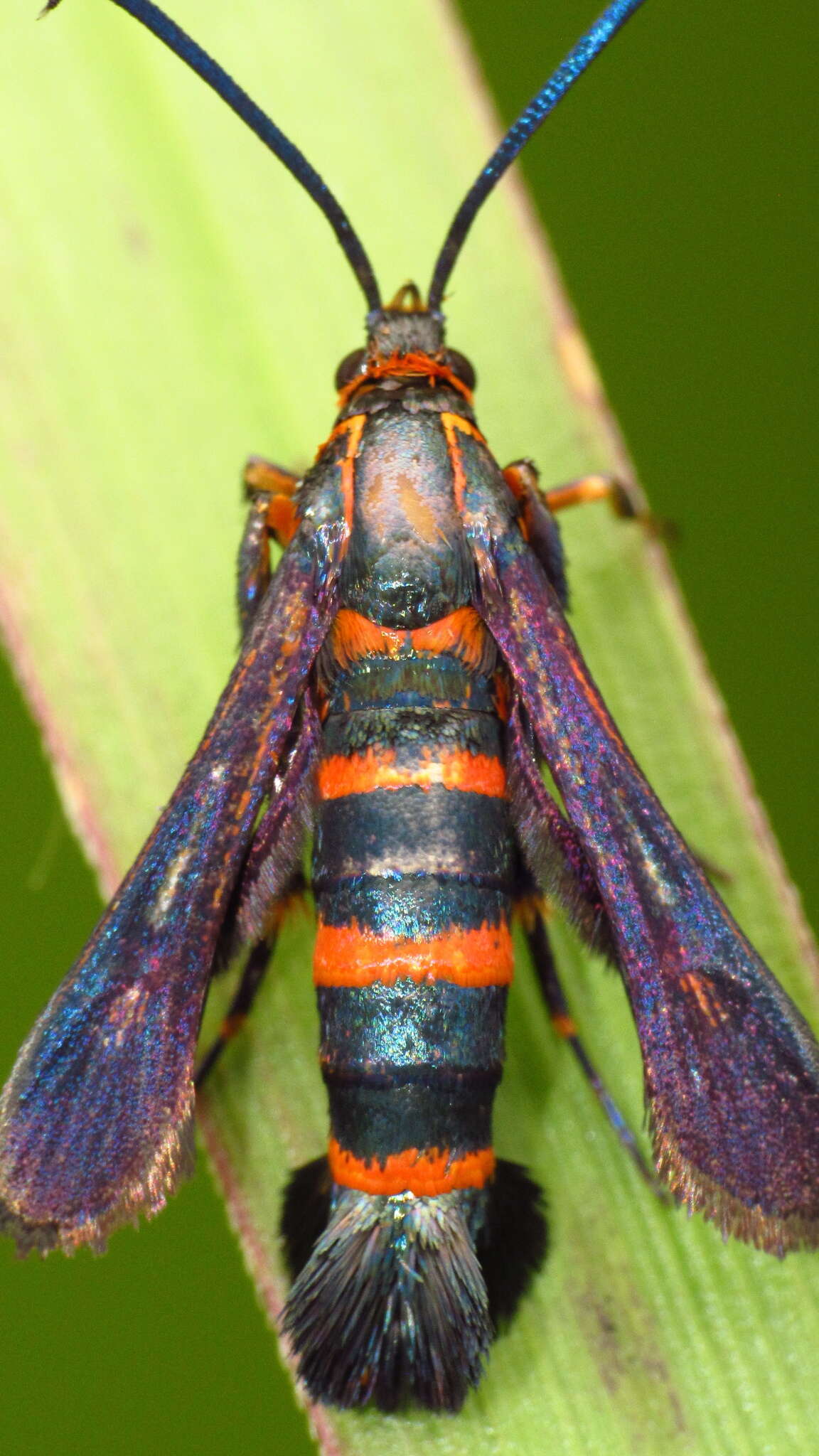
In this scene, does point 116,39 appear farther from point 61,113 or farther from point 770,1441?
point 770,1441

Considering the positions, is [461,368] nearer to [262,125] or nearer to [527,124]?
[527,124]

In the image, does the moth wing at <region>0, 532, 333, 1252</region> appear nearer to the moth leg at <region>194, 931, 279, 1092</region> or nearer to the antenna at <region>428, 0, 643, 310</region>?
the moth leg at <region>194, 931, 279, 1092</region>

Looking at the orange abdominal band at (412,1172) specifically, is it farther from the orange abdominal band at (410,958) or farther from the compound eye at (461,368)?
the compound eye at (461,368)

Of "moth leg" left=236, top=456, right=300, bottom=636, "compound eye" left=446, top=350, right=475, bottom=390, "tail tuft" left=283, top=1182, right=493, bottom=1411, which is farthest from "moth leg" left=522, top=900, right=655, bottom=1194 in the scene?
"compound eye" left=446, top=350, right=475, bottom=390

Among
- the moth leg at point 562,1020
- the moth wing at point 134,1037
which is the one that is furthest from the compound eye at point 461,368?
the moth leg at point 562,1020

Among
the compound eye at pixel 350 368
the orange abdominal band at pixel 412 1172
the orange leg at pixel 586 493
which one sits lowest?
the orange abdominal band at pixel 412 1172

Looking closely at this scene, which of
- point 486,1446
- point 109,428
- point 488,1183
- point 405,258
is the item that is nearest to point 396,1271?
point 488,1183
